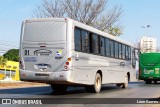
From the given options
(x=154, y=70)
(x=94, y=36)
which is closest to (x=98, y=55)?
(x=94, y=36)

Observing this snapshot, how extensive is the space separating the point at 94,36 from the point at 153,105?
6110mm

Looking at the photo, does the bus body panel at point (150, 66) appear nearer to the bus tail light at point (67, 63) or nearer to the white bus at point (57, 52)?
the white bus at point (57, 52)

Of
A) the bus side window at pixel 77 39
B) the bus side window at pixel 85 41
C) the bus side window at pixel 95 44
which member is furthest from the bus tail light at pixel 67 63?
the bus side window at pixel 95 44

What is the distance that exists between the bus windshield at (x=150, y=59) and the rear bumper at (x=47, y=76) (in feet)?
71.8

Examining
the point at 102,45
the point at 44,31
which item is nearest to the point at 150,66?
the point at 102,45

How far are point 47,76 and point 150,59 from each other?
22.4m

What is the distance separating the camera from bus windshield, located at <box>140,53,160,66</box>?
3662cm

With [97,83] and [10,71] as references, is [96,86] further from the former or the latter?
[10,71]

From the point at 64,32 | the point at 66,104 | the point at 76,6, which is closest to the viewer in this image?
the point at 66,104

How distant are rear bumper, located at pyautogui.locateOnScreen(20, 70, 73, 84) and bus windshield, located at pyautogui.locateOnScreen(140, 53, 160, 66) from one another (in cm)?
2189

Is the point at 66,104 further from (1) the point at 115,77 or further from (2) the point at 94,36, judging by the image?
(1) the point at 115,77

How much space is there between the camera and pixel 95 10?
144 ft

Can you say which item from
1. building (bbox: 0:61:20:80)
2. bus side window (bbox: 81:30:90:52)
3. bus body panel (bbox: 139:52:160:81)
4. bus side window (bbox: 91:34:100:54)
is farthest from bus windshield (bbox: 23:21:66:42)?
building (bbox: 0:61:20:80)

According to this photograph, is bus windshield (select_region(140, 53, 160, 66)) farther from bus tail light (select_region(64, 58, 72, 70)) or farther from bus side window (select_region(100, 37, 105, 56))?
bus tail light (select_region(64, 58, 72, 70))
